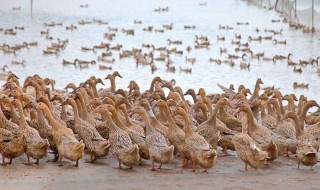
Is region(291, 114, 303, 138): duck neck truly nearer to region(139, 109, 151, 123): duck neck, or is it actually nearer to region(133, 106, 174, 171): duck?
region(139, 109, 151, 123): duck neck

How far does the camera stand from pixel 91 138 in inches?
465

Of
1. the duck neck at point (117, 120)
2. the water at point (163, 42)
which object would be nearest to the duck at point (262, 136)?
the duck neck at point (117, 120)

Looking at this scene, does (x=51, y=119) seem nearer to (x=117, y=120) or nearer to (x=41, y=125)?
(x=41, y=125)

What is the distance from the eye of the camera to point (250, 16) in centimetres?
6712

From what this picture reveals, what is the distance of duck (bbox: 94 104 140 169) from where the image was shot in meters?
11.2

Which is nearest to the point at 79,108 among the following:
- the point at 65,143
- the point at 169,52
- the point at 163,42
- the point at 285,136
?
the point at 65,143

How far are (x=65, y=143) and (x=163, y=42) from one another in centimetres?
3242

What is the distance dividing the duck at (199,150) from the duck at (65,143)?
1722mm

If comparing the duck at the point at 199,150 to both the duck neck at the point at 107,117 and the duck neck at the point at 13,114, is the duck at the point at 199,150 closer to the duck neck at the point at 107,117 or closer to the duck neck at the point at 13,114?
the duck neck at the point at 107,117

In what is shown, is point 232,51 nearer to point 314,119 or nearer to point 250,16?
point 314,119

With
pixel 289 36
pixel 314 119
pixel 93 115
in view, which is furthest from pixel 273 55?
pixel 93 115

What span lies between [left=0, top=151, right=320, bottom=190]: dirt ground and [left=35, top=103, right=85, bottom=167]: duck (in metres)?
0.22

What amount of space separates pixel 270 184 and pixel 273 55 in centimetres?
2801

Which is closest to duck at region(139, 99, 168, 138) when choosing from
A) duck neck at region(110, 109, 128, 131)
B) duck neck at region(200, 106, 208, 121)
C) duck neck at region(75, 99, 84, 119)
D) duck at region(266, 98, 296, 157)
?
duck neck at region(110, 109, 128, 131)
